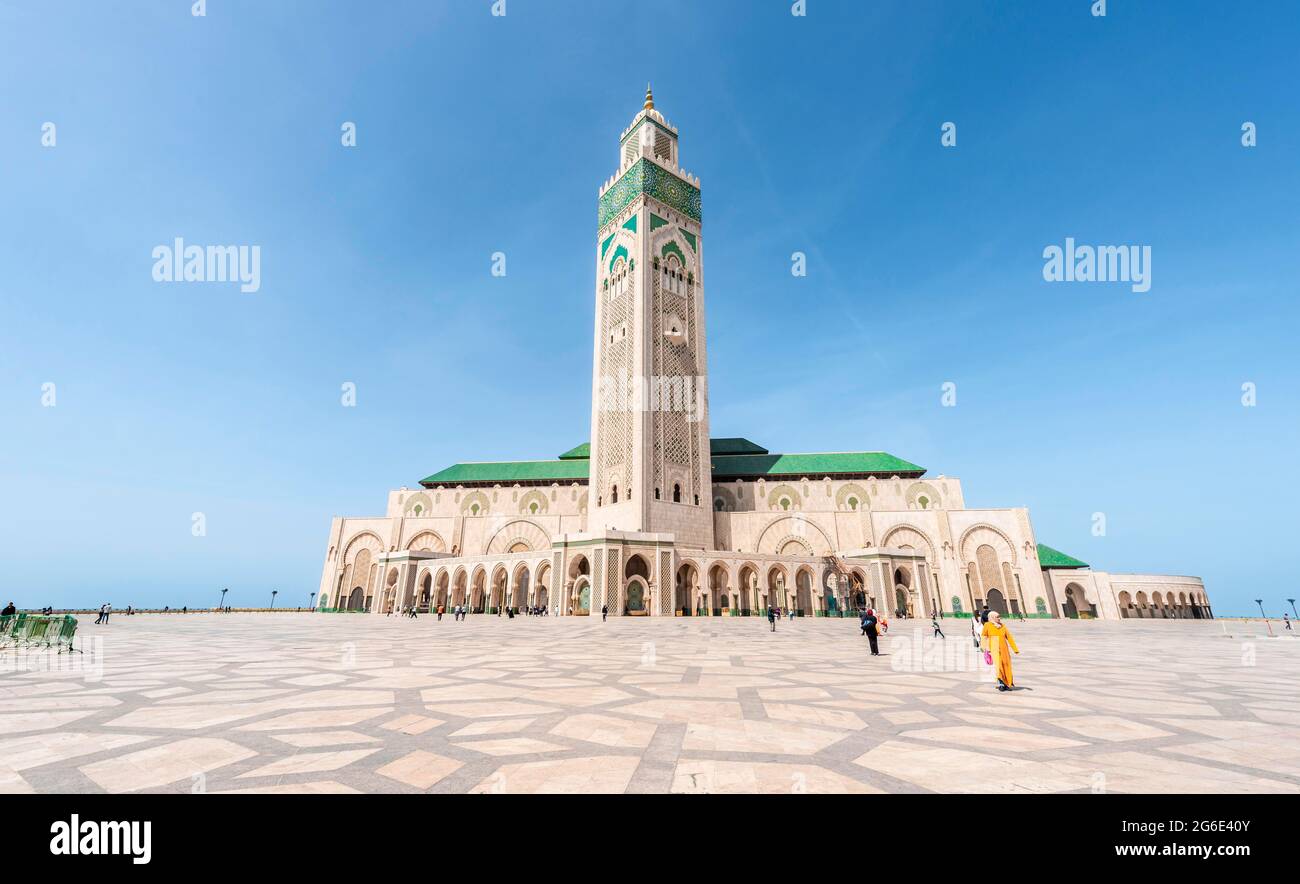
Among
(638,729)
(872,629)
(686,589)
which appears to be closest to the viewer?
(638,729)

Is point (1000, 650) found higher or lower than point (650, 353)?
lower

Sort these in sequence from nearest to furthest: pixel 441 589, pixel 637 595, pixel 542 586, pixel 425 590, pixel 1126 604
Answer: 1. pixel 637 595
2. pixel 542 586
3. pixel 441 589
4. pixel 425 590
5. pixel 1126 604

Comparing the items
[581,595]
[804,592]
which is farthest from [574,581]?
[804,592]

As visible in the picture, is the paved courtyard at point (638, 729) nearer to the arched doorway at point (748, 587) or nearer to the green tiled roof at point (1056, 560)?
the arched doorway at point (748, 587)

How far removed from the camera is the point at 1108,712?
16.0 ft

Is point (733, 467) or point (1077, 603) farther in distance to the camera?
point (733, 467)

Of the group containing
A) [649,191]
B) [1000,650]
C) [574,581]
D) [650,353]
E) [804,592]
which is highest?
[649,191]

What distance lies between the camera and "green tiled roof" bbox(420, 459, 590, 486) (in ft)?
161

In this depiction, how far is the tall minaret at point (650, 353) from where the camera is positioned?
118 feet

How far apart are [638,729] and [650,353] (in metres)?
34.5

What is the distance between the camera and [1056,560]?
43406 millimetres

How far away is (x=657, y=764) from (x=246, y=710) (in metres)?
3.94

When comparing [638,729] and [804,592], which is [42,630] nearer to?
[638,729]
